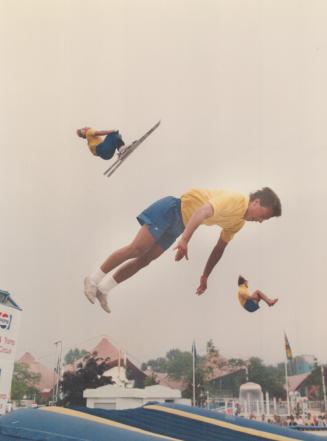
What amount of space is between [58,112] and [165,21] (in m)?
1.28

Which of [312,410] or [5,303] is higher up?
[5,303]

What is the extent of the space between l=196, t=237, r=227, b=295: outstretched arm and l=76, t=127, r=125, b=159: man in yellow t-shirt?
1.25 m

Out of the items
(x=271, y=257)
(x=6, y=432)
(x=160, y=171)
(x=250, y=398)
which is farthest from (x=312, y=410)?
(x=6, y=432)

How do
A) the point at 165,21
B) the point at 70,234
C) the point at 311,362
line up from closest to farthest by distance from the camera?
the point at 165,21, the point at 70,234, the point at 311,362

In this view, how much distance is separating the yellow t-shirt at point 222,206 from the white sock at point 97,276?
87 centimetres

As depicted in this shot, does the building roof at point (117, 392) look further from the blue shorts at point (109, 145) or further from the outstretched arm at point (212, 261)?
the blue shorts at point (109, 145)

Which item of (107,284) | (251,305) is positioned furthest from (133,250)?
(251,305)

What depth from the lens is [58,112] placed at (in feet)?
14.7

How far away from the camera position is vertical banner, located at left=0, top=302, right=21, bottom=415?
4.99m

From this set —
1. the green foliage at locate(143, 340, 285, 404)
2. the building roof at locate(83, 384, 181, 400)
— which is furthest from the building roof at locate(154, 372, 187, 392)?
the building roof at locate(83, 384, 181, 400)

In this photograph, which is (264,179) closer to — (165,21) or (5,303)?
(165,21)

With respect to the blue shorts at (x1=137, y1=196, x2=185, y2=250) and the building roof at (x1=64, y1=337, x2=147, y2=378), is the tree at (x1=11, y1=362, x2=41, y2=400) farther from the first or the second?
the blue shorts at (x1=137, y1=196, x2=185, y2=250)

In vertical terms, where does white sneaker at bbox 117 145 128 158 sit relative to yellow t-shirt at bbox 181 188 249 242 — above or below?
above

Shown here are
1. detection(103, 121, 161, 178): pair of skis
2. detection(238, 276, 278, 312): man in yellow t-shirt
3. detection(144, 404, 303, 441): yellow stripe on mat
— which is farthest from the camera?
detection(238, 276, 278, 312): man in yellow t-shirt
